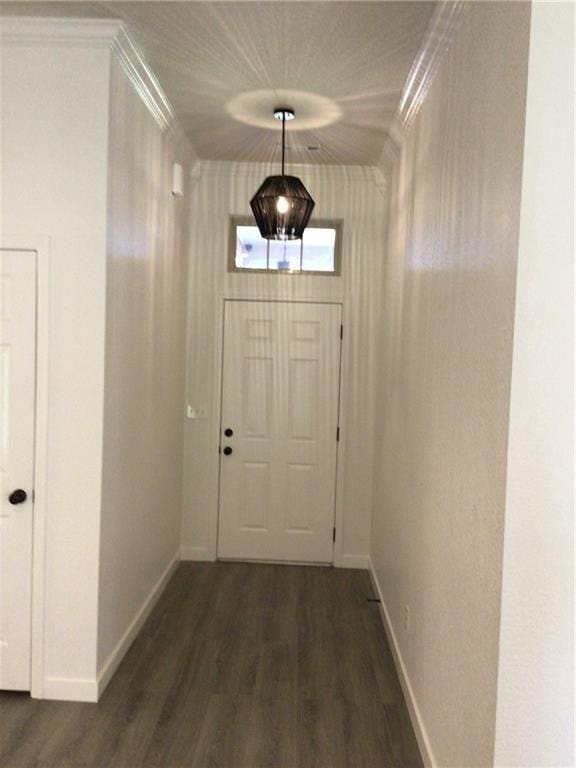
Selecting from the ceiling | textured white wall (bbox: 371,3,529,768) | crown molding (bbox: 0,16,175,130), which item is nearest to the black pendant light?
the ceiling

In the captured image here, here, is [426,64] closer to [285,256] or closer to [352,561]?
[285,256]

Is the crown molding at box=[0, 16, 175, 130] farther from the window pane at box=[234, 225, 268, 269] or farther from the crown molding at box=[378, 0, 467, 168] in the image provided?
the window pane at box=[234, 225, 268, 269]

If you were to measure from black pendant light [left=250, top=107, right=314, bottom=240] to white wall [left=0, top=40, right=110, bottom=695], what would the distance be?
1.01 m

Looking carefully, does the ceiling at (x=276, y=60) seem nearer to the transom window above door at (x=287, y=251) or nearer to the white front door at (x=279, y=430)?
the transom window above door at (x=287, y=251)

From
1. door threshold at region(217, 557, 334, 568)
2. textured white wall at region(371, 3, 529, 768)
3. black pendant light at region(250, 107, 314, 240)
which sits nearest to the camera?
textured white wall at region(371, 3, 529, 768)

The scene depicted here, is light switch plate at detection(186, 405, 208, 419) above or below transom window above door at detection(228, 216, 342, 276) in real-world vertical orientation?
below

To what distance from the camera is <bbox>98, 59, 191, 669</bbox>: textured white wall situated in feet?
9.17

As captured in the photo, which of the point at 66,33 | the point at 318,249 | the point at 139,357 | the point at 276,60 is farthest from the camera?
the point at 318,249

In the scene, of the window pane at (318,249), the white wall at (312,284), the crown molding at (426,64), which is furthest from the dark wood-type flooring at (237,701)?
the crown molding at (426,64)

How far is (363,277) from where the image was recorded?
4.55 metres

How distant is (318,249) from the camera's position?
461cm

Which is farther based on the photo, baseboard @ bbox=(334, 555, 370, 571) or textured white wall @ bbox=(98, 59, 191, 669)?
baseboard @ bbox=(334, 555, 370, 571)

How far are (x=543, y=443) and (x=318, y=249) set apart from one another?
335cm

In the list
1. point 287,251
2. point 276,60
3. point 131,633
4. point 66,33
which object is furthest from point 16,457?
point 287,251
